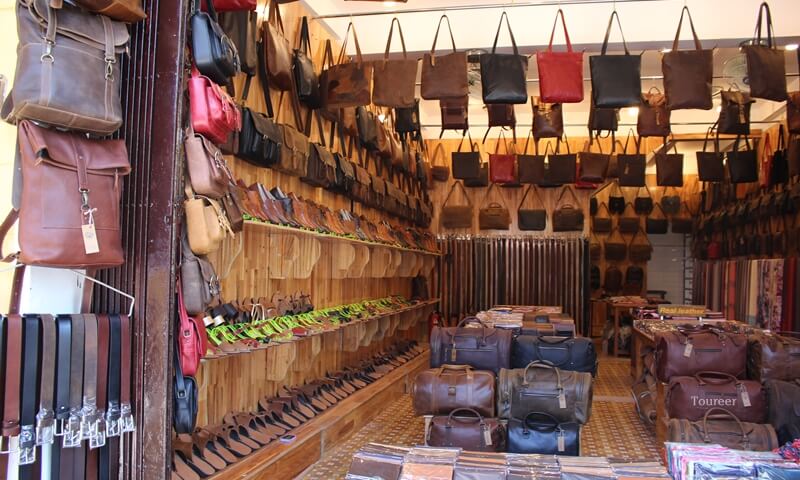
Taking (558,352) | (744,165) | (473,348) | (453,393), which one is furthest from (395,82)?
(744,165)

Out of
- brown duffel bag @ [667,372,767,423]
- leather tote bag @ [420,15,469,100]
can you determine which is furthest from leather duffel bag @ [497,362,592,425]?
leather tote bag @ [420,15,469,100]

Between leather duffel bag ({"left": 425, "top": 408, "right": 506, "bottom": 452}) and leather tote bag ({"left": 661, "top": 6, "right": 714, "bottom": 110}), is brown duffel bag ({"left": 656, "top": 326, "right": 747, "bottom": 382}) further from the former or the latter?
leather tote bag ({"left": 661, "top": 6, "right": 714, "bottom": 110})

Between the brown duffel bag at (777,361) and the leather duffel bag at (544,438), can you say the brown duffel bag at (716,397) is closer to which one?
the brown duffel bag at (777,361)

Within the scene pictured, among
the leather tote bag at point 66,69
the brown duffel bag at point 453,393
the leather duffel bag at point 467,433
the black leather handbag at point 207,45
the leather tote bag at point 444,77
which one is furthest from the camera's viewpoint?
the leather tote bag at point 444,77

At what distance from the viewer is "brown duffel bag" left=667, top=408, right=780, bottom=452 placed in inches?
150

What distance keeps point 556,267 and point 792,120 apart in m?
5.69

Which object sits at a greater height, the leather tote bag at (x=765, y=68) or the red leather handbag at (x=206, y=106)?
the leather tote bag at (x=765, y=68)

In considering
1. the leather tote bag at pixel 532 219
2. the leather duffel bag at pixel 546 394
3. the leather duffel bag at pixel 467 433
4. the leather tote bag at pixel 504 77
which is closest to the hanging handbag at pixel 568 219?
the leather tote bag at pixel 532 219

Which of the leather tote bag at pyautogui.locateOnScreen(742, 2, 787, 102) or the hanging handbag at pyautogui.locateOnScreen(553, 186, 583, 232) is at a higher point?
the leather tote bag at pyautogui.locateOnScreen(742, 2, 787, 102)

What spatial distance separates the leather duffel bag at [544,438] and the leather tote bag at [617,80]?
277 centimetres

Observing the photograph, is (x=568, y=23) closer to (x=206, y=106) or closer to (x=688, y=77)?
(x=688, y=77)

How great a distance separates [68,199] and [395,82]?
12.4 feet

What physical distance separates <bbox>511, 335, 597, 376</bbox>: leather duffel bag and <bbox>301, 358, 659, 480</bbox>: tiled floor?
0.95 m

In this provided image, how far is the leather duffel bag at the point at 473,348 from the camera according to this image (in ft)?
16.3
